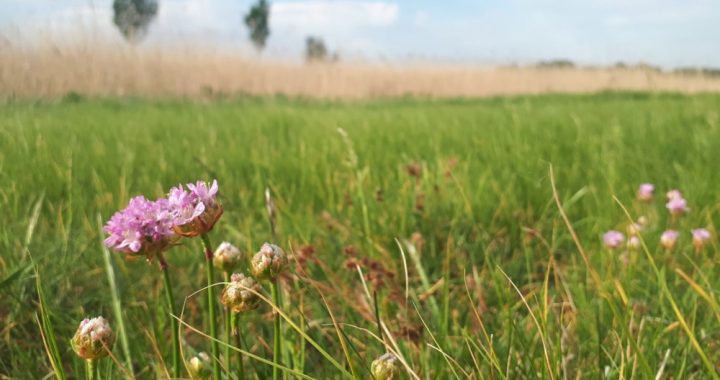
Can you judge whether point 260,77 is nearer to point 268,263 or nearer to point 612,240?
point 612,240

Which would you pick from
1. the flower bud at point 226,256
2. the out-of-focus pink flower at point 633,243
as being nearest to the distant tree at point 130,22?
the out-of-focus pink flower at point 633,243

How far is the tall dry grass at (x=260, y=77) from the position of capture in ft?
12.6

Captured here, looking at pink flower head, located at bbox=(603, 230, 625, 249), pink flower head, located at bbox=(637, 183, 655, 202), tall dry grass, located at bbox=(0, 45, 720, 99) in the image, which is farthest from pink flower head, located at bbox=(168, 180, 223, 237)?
tall dry grass, located at bbox=(0, 45, 720, 99)

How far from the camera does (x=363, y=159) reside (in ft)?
7.70

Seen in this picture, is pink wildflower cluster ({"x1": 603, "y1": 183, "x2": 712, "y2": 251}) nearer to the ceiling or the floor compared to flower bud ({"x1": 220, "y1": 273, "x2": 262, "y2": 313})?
nearer to the floor

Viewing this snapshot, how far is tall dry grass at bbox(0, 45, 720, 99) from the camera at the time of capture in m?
3.83

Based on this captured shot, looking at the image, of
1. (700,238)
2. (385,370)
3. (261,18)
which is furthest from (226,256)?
(261,18)

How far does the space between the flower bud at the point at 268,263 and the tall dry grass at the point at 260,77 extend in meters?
2.39

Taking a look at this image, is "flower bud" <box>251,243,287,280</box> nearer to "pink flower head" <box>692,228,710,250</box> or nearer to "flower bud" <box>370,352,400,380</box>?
"flower bud" <box>370,352,400,380</box>

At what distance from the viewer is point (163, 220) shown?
560 mm

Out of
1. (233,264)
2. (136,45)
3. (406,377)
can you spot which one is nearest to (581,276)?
(406,377)

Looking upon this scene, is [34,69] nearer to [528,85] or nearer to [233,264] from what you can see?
[233,264]

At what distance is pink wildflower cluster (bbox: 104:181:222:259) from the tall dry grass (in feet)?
7.92

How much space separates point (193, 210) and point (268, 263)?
0.25 feet
